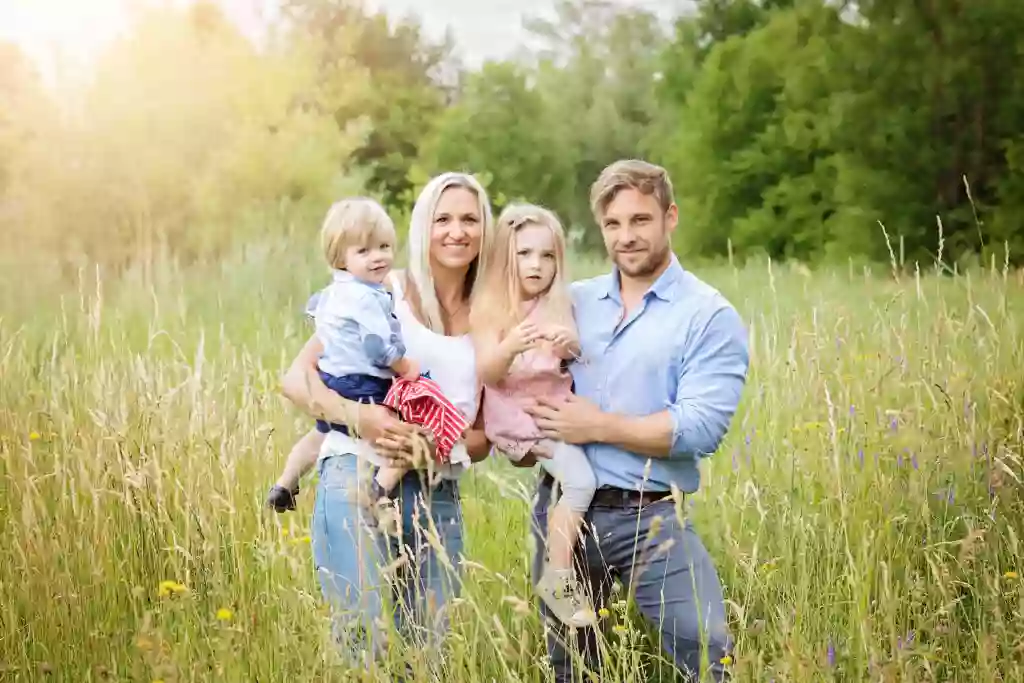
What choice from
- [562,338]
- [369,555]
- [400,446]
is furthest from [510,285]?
[369,555]

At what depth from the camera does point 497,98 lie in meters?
6.48

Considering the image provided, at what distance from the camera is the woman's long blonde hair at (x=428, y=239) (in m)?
2.22

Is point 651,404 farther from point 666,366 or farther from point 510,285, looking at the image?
point 510,285

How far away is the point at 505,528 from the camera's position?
9.27ft

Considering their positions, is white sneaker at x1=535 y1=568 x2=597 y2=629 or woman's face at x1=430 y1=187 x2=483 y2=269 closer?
white sneaker at x1=535 y1=568 x2=597 y2=629

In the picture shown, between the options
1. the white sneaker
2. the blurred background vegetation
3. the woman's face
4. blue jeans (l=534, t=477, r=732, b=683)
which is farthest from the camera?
the blurred background vegetation

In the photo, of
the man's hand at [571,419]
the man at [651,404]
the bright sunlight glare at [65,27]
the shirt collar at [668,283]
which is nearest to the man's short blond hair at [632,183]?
the man at [651,404]

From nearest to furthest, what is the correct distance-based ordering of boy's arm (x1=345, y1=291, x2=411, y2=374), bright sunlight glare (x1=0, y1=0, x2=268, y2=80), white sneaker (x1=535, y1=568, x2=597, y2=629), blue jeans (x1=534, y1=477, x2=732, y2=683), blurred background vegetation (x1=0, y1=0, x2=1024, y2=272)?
1. white sneaker (x1=535, y1=568, x2=597, y2=629)
2. blue jeans (x1=534, y1=477, x2=732, y2=683)
3. boy's arm (x1=345, y1=291, x2=411, y2=374)
4. bright sunlight glare (x1=0, y1=0, x2=268, y2=80)
5. blurred background vegetation (x1=0, y1=0, x2=1024, y2=272)

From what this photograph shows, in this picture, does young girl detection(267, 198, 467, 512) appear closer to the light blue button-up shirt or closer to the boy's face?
the boy's face

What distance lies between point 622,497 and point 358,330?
641 millimetres

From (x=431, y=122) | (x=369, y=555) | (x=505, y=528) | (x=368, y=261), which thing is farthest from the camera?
(x=431, y=122)

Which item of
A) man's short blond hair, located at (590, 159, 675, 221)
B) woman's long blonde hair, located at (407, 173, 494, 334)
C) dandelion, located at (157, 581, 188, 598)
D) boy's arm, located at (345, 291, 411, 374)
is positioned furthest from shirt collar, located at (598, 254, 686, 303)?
dandelion, located at (157, 581, 188, 598)

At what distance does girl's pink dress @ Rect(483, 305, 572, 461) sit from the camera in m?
2.18

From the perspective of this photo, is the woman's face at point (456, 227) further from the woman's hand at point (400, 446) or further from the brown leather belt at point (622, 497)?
the brown leather belt at point (622, 497)
